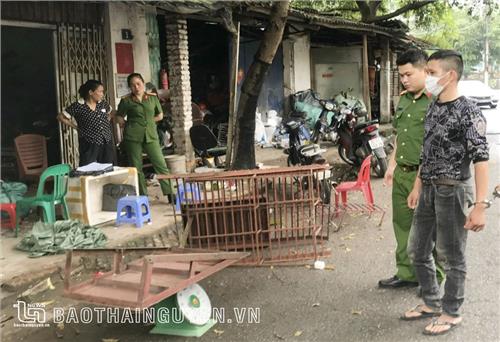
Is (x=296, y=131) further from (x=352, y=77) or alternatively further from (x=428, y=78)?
(x=352, y=77)

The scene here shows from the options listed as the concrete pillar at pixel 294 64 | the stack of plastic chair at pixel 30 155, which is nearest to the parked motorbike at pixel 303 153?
the stack of plastic chair at pixel 30 155

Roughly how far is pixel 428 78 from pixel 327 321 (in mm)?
1744

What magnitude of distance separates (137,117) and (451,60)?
14.0 ft

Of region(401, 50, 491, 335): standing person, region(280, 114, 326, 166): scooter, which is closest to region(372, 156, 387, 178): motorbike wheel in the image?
region(280, 114, 326, 166): scooter

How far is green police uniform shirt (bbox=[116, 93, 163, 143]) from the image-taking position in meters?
6.68

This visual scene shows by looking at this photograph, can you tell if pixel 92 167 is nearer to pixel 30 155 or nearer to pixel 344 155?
pixel 30 155

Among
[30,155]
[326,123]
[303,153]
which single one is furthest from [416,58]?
[326,123]

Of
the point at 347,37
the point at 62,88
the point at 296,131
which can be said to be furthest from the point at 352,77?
the point at 62,88

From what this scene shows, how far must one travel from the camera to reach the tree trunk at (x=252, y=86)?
7574 millimetres

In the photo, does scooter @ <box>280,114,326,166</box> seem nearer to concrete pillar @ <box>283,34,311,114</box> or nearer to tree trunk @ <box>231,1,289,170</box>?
tree trunk @ <box>231,1,289,170</box>

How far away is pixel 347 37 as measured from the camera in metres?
17.0

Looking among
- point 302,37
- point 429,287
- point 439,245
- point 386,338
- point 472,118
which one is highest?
point 302,37

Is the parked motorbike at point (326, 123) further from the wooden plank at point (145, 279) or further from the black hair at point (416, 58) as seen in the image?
the wooden plank at point (145, 279)

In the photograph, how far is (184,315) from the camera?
340 centimetres
